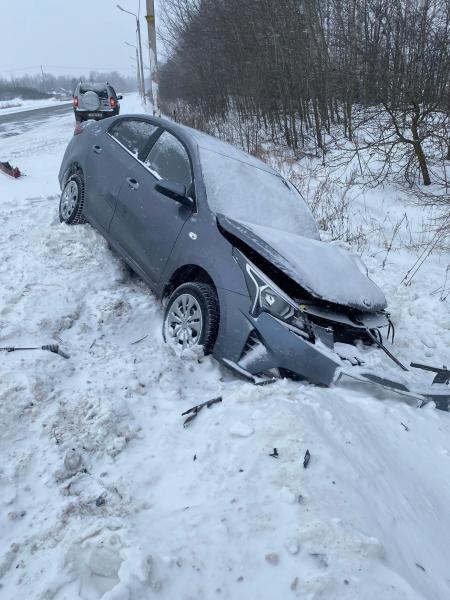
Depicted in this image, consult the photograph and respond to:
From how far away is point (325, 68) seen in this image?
485 inches

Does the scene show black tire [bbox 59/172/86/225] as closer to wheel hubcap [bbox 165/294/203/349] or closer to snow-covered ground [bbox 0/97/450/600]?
snow-covered ground [bbox 0/97/450/600]

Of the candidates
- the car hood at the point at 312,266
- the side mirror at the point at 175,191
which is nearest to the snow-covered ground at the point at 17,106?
the side mirror at the point at 175,191

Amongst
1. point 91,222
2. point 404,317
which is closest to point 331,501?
point 404,317

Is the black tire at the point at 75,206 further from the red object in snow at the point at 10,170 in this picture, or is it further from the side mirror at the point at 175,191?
the red object in snow at the point at 10,170

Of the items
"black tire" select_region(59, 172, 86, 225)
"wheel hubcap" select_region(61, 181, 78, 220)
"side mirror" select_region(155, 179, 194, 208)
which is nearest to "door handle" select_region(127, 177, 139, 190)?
"side mirror" select_region(155, 179, 194, 208)

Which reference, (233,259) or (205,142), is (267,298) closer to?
(233,259)

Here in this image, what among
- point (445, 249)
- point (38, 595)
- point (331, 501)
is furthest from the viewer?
point (445, 249)

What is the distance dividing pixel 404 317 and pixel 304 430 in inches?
117

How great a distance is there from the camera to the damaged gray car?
10.1 feet

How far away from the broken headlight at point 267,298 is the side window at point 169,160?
1.27m

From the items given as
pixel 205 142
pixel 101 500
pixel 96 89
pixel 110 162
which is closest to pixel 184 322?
pixel 101 500

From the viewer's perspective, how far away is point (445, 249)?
6324mm

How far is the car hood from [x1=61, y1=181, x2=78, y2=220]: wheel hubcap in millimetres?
2305

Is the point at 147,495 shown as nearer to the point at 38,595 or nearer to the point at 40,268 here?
the point at 38,595
